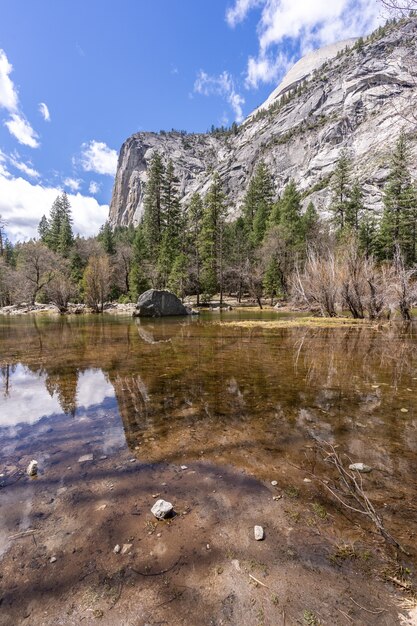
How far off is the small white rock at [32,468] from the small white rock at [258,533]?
7.04ft

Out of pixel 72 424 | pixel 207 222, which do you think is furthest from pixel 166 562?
pixel 207 222

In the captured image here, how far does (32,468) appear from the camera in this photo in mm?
2977

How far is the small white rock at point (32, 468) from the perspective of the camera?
9.67ft

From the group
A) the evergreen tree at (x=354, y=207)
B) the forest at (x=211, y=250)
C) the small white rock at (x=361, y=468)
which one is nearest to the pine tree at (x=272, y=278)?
the forest at (x=211, y=250)

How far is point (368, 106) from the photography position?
249 feet

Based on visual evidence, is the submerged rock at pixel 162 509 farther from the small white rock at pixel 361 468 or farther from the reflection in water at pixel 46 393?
the reflection in water at pixel 46 393

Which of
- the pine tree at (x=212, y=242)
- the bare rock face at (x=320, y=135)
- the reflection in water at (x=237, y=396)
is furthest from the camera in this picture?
the bare rock face at (x=320, y=135)

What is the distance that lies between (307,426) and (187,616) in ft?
8.54

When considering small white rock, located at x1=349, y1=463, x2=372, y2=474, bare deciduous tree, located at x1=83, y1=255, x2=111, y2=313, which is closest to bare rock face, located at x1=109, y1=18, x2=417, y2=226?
bare deciduous tree, located at x1=83, y1=255, x2=111, y2=313

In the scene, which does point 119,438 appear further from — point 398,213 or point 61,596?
point 398,213

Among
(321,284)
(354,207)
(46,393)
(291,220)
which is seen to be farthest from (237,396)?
(354,207)

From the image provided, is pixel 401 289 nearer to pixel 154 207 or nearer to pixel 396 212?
pixel 396 212

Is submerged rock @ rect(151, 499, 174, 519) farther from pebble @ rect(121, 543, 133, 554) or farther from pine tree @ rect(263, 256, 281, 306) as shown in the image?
pine tree @ rect(263, 256, 281, 306)

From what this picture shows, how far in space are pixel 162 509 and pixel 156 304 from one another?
23.4 metres
